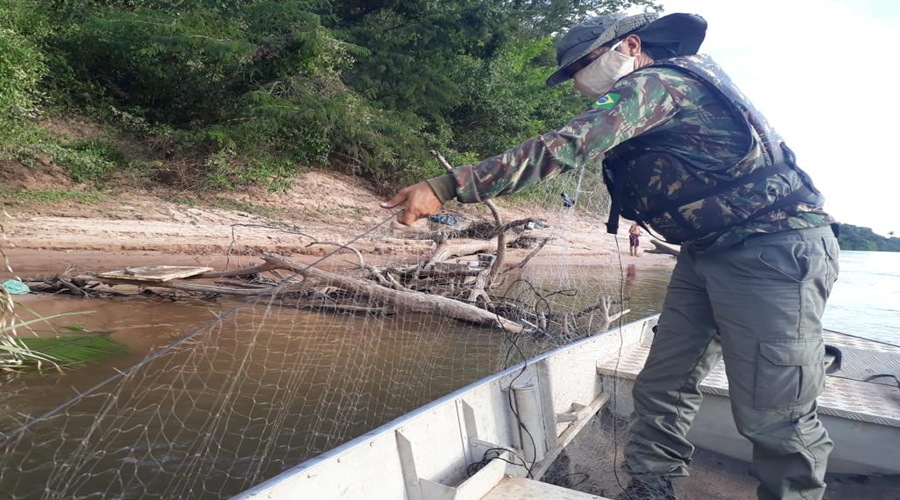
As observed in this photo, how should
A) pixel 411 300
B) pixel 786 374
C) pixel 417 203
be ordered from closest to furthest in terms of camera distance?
1. pixel 417 203
2. pixel 786 374
3. pixel 411 300

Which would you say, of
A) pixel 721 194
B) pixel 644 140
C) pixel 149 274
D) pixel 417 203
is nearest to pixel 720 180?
pixel 721 194

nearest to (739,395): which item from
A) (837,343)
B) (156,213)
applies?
(837,343)

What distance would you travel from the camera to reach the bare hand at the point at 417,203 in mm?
1417

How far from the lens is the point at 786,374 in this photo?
1.59 metres

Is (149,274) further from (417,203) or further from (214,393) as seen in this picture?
(417,203)

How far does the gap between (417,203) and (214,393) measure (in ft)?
8.25

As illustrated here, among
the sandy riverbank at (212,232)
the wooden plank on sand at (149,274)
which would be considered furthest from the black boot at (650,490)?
the wooden plank on sand at (149,274)

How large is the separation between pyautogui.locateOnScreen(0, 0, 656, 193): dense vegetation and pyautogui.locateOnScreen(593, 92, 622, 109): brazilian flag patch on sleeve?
962 centimetres

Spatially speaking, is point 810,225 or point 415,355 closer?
point 810,225

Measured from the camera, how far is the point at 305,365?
151 inches

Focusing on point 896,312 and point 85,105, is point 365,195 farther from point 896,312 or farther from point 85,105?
point 896,312

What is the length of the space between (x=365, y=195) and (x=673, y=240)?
11.6 m

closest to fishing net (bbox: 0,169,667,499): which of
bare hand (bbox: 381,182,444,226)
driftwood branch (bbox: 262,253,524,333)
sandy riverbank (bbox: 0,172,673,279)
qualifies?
driftwood branch (bbox: 262,253,524,333)

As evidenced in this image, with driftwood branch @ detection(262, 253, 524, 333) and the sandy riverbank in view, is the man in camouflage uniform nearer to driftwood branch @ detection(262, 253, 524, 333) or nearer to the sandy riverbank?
the sandy riverbank
